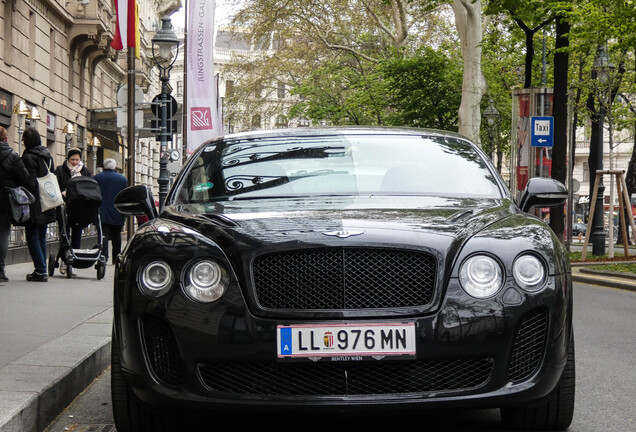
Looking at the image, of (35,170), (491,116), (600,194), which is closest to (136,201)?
(35,170)

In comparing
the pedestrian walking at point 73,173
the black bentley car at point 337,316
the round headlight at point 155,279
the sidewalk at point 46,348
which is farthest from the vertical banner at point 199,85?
the round headlight at point 155,279

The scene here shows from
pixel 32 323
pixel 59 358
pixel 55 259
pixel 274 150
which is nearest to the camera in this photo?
pixel 274 150

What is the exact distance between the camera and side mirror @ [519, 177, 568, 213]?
18.4 ft

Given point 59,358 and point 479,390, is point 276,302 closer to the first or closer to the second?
point 479,390

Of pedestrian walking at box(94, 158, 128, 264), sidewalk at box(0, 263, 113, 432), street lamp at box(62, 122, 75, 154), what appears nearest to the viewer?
sidewalk at box(0, 263, 113, 432)

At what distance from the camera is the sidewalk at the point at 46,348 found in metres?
5.05

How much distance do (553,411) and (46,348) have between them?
3324 millimetres

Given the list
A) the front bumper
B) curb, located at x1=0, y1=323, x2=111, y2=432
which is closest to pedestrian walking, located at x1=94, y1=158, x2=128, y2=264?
curb, located at x1=0, y1=323, x2=111, y2=432

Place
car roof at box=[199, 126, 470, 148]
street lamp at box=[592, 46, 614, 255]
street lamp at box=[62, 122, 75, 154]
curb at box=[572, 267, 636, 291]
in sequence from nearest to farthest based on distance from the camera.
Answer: car roof at box=[199, 126, 470, 148]
curb at box=[572, 267, 636, 291]
street lamp at box=[592, 46, 614, 255]
street lamp at box=[62, 122, 75, 154]

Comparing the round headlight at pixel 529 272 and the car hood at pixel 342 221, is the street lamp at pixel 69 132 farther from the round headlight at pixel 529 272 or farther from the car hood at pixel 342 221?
the round headlight at pixel 529 272

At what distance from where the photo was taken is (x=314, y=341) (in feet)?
13.8

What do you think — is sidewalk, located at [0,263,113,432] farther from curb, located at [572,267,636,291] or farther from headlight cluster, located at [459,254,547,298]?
curb, located at [572,267,636,291]

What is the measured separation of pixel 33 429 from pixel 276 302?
1500 mm

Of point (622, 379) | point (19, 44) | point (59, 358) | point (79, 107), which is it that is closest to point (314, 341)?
point (59, 358)
